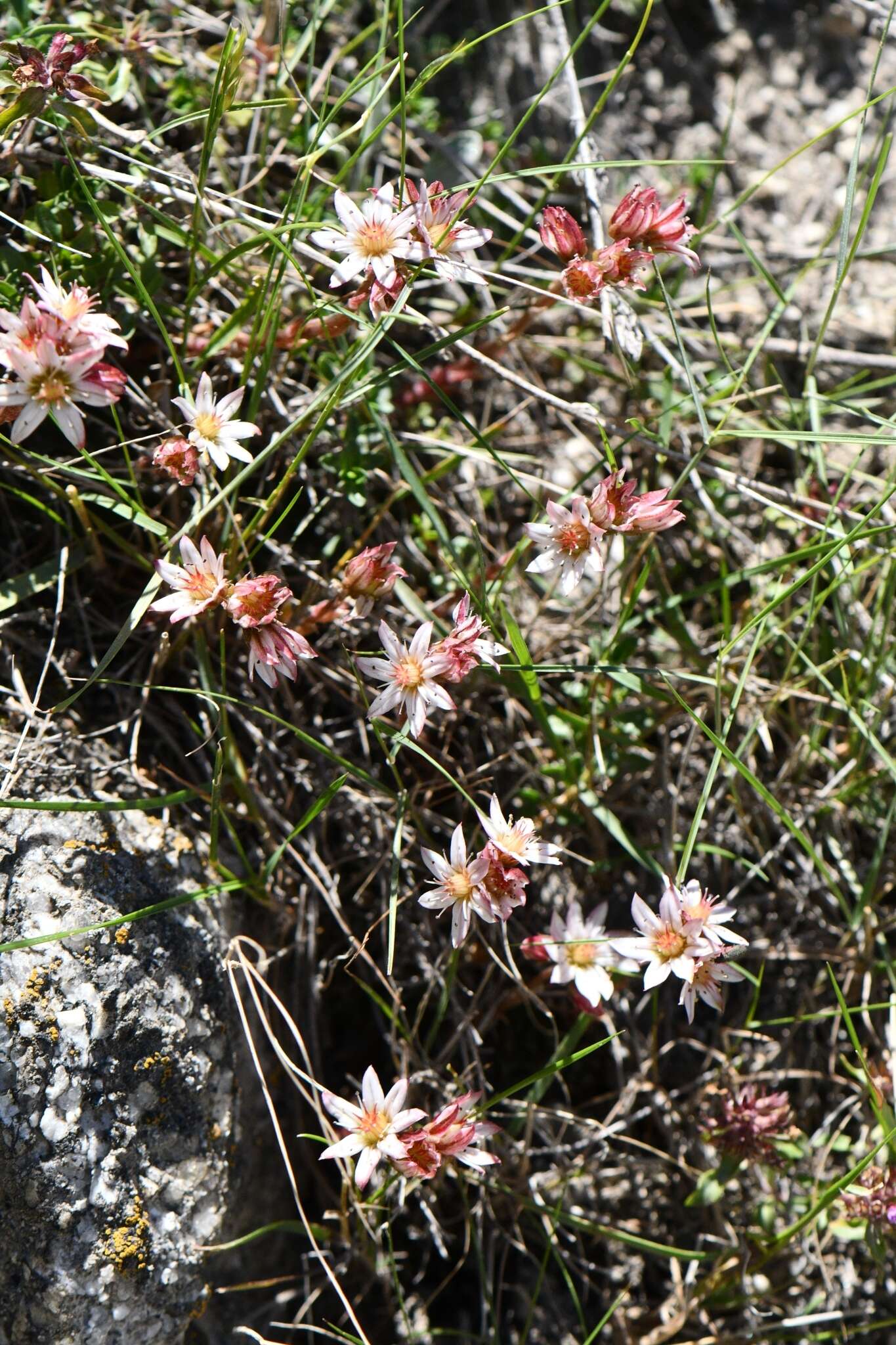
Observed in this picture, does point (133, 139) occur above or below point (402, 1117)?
above

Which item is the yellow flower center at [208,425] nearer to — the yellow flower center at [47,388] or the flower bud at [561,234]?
the yellow flower center at [47,388]

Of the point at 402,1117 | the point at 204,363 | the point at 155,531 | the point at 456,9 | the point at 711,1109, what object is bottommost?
the point at 711,1109

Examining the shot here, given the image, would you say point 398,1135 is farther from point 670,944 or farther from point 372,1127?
point 670,944

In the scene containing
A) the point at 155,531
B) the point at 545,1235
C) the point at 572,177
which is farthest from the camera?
the point at 572,177

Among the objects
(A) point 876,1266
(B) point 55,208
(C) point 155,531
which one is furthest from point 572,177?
(A) point 876,1266

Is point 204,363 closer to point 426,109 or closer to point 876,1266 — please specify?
point 426,109

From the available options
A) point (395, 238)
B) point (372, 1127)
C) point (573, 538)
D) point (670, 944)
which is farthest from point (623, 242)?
point (372, 1127)

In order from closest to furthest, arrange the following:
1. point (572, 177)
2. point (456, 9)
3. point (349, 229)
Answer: point (349, 229), point (572, 177), point (456, 9)
